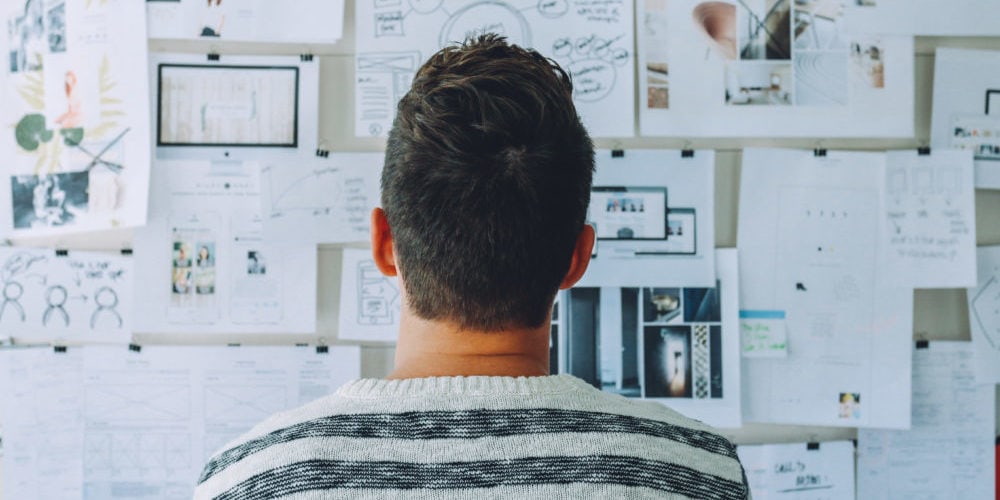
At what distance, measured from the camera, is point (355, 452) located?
1.80 ft

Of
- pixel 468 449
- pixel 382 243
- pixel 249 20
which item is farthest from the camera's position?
pixel 249 20

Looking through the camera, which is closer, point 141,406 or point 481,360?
point 481,360

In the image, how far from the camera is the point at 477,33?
1.28 metres

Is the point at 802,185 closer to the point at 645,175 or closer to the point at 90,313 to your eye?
the point at 645,175

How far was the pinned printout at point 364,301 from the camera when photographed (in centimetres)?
129

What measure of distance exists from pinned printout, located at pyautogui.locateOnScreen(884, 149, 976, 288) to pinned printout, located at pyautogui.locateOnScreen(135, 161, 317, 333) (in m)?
0.98

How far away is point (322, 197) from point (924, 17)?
106 centimetres

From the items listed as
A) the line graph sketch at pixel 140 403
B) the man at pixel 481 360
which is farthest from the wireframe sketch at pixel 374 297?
the man at pixel 481 360

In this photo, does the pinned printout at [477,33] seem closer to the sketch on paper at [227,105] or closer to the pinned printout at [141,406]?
the sketch on paper at [227,105]

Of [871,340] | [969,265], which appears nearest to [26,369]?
[871,340]

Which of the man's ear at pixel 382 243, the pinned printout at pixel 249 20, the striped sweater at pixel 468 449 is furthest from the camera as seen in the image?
the pinned printout at pixel 249 20

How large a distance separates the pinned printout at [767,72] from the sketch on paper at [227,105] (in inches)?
23.3

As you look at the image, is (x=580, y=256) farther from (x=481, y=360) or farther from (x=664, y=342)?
(x=664, y=342)

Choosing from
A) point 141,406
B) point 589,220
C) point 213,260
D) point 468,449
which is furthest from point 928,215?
point 141,406
